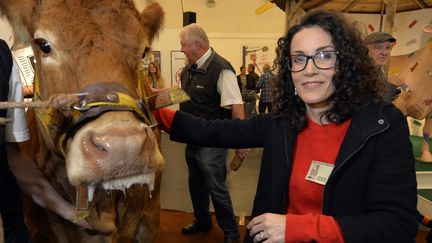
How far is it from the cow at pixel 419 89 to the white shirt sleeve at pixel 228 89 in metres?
3.79

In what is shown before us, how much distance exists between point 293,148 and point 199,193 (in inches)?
111

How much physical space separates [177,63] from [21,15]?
805 centimetres

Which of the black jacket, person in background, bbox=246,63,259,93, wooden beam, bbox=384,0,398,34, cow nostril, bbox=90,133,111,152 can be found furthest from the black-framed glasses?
person in background, bbox=246,63,259,93

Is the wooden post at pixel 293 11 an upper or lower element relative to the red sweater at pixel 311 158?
upper

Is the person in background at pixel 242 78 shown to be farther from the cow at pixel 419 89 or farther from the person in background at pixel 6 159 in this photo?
the person in background at pixel 6 159

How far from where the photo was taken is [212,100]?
395 centimetres

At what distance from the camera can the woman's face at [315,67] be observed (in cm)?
168

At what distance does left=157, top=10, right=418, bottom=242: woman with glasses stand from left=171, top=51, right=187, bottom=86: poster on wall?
7.74 m

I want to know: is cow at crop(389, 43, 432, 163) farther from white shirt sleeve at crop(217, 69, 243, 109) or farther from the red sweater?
the red sweater

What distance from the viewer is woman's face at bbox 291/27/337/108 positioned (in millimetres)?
1680

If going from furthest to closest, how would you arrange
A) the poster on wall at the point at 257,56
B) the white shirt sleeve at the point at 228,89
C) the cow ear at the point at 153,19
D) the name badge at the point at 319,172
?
1. the poster on wall at the point at 257,56
2. the white shirt sleeve at the point at 228,89
3. the cow ear at the point at 153,19
4. the name badge at the point at 319,172

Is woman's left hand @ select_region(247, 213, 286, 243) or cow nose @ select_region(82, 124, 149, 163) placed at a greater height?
cow nose @ select_region(82, 124, 149, 163)

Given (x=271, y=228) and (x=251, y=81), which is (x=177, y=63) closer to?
(x=251, y=81)

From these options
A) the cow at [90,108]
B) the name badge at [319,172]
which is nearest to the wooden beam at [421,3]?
the name badge at [319,172]
